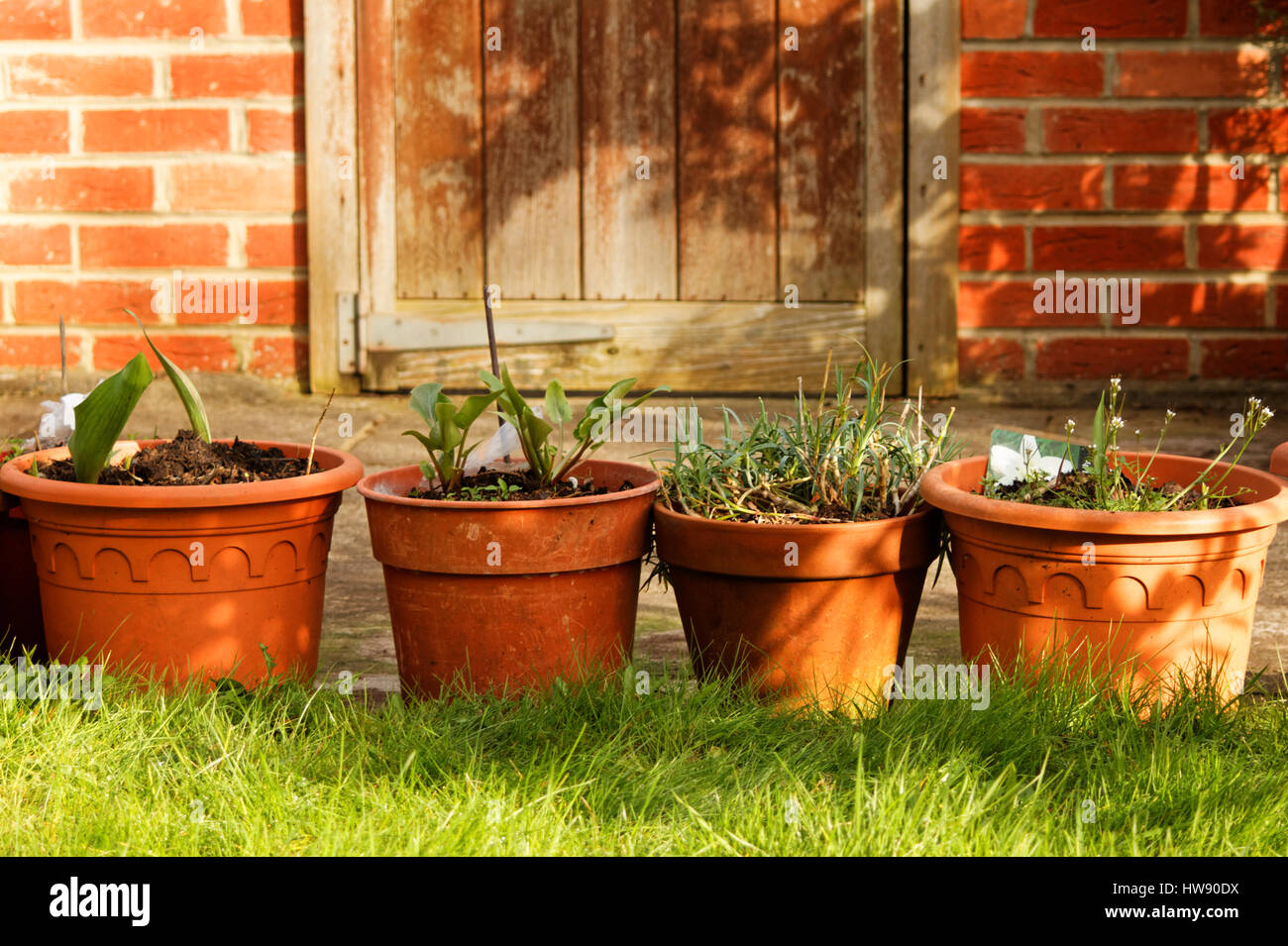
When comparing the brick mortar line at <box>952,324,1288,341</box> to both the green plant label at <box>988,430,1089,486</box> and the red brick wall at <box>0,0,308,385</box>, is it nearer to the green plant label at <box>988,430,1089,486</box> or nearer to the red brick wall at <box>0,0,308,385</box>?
the green plant label at <box>988,430,1089,486</box>

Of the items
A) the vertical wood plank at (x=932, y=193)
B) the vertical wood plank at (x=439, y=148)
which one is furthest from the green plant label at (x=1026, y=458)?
the vertical wood plank at (x=439, y=148)

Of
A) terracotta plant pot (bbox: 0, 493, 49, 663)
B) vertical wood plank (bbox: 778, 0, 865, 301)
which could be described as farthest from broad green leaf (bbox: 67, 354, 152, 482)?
vertical wood plank (bbox: 778, 0, 865, 301)

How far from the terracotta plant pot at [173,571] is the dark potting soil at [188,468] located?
2.9 inches

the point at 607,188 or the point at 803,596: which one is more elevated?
the point at 607,188

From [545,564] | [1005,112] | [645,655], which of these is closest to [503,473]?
[545,564]

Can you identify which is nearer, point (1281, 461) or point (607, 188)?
point (1281, 461)

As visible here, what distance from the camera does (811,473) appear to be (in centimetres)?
251

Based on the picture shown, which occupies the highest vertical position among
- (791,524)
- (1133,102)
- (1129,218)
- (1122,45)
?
(1122,45)

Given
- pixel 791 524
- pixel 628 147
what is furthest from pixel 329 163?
pixel 791 524

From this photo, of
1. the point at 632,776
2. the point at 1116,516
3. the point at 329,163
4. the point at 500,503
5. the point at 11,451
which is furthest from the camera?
the point at 329,163

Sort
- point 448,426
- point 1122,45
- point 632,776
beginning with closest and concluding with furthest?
point 632,776, point 448,426, point 1122,45

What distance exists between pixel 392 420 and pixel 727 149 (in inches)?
56.1

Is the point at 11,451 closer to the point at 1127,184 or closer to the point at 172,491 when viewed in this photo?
the point at 172,491

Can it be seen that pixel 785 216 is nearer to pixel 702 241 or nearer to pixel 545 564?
pixel 702 241
